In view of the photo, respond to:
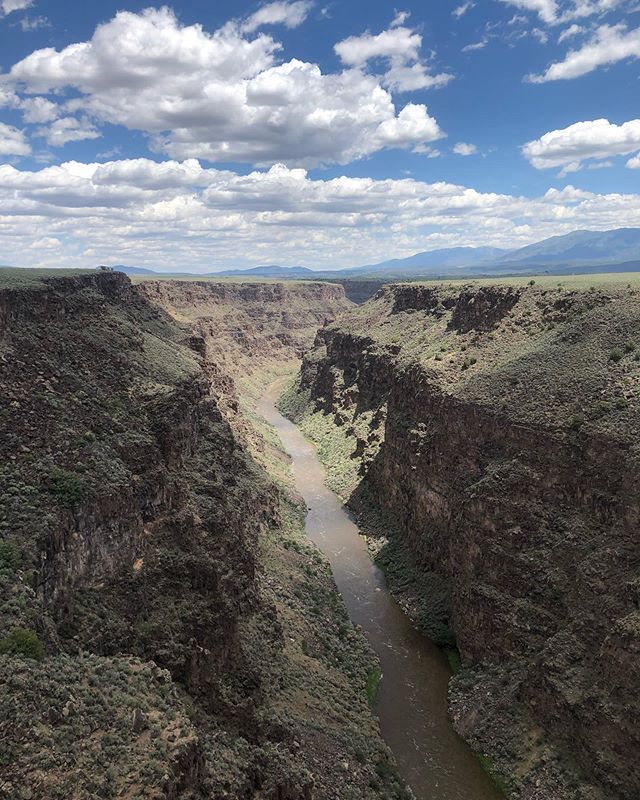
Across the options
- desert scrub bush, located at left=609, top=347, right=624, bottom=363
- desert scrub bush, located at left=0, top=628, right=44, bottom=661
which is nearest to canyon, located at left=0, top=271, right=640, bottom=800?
desert scrub bush, located at left=0, top=628, right=44, bottom=661

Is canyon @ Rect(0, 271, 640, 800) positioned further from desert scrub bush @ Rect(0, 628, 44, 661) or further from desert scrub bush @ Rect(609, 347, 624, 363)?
desert scrub bush @ Rect(609, 347, 624, 363)

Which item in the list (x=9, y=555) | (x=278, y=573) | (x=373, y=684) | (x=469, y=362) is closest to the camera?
(x=9, y=555)

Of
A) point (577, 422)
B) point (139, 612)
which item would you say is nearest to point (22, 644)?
point (139, 612)

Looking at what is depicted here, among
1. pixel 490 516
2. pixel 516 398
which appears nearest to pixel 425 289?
pixel 516 398

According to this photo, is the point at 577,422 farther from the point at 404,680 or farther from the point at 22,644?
the point at 22,644

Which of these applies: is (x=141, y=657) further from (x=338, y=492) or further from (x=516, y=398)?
(x=338, y=492)

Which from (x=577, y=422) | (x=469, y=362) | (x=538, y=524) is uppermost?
(x=469, y=362)

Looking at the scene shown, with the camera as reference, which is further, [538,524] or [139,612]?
[538,524]

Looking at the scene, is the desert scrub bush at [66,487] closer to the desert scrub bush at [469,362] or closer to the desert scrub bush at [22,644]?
the desert scrub bush at [22,644]
